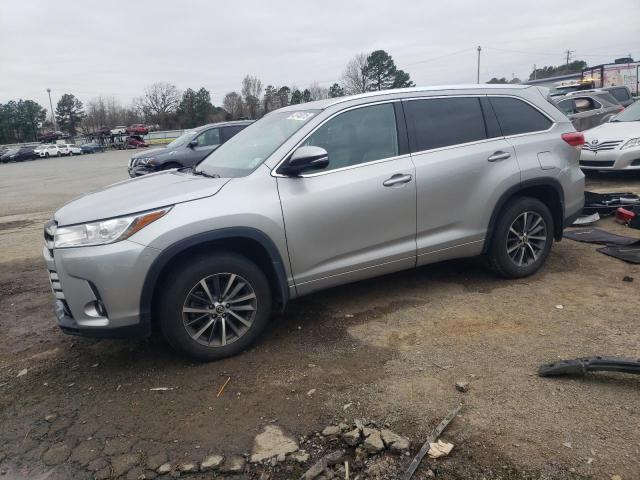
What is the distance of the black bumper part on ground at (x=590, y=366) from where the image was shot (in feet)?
9.92

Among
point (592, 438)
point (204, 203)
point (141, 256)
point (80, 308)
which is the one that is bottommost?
point (592, 438)

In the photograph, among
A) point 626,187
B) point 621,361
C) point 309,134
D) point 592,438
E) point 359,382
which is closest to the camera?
point 592,438

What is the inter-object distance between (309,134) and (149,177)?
61.6 inches

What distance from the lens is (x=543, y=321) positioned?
3.98m

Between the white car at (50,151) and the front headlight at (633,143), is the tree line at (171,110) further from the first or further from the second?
the front headlight at (633,143)

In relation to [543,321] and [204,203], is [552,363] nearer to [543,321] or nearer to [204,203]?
[543,321]

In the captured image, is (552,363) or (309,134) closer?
(552,363)

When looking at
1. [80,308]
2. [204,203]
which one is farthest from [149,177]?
[80,308]

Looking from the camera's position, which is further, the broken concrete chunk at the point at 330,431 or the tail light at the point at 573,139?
the tail light at the point at 573,139

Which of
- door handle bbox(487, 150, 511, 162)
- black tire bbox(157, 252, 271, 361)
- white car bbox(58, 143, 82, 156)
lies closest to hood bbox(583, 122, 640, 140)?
door handle bbox(487, 150, 511, 162)

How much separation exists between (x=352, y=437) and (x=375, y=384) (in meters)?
0.58

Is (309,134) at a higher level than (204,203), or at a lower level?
higher

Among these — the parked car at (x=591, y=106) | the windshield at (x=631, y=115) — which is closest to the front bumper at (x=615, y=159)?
the windshield at (x=631, y=115)

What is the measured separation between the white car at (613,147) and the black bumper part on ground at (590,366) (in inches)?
275
